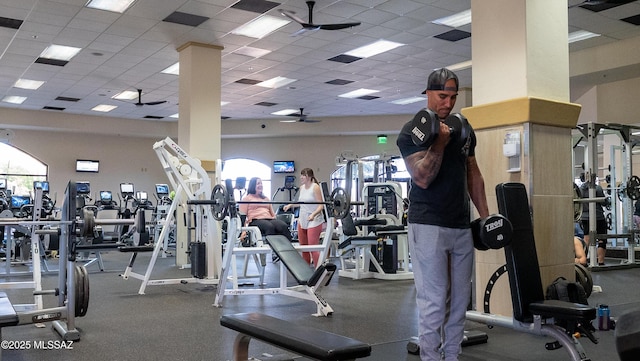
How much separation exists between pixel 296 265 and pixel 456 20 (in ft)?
15.2

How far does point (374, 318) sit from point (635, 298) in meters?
2.67

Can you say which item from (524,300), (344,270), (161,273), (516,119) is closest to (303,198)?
(344,270)

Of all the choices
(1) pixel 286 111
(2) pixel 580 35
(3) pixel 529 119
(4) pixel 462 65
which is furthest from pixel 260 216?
(1) pixel 286 111

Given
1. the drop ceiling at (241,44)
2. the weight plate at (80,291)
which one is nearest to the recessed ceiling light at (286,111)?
the drop ceiling at (241,44)

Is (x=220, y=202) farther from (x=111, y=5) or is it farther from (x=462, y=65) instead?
(x=462, y=65)

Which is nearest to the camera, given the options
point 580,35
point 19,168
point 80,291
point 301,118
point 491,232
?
point 491,232

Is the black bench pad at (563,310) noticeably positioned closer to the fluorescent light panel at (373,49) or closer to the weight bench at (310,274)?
→ the weight bench at (310,274)

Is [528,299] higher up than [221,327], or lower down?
higher up

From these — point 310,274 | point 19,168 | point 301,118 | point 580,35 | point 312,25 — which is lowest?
point 310,274

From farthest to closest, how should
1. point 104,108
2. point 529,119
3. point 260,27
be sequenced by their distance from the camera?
point 104,108 → point 260,27 → point 529,119

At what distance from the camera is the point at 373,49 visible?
9023 millimetres

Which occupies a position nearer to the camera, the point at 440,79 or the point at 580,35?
the point at 440,79

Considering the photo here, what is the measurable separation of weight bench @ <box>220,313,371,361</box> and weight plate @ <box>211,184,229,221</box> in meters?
2.63

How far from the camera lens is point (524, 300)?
110 inches
